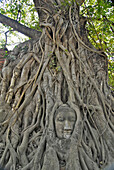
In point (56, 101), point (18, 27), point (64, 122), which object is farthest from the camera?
point (18, 27)

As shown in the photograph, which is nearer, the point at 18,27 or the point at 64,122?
the point at 64,122

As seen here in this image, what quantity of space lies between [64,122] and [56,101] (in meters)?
0.47

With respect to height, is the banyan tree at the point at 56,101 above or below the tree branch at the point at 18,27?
below

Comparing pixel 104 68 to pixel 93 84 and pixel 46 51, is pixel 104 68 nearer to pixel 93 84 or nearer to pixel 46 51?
pixel 93 84

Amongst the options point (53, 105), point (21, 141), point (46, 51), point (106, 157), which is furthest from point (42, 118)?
point (46, 51)

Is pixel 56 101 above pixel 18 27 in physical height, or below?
below

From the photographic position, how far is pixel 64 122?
2553 mm

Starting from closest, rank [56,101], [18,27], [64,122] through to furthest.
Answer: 1. [64,122]
2. [56,101]
3. [18,27]

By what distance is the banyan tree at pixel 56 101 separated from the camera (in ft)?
7.65

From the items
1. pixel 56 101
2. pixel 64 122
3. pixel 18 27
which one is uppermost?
pixel 18 27

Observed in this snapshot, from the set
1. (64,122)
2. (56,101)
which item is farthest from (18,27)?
(64,122)

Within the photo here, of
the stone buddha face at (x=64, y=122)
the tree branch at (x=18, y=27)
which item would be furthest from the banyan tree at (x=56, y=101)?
the tree branch at (x=18, y=27)

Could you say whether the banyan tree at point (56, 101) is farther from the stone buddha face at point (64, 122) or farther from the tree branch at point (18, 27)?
the tree branch at point (18, 27)

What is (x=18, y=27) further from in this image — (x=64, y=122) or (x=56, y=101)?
(x=64, y=122)
